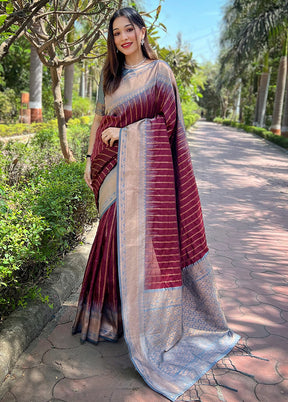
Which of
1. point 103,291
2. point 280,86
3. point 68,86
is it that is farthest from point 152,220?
point 280,86

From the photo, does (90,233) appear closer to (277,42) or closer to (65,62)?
(65,62)

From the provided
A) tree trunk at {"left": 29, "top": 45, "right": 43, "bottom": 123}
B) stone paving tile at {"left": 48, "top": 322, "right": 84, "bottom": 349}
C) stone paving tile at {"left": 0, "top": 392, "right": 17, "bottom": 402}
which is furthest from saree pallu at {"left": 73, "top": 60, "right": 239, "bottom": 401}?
tree trunk at {"left": 29, "top": 45, "right": 43, "bottom": 123}

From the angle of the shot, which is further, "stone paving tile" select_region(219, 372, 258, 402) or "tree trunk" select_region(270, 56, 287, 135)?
"tree trunk" select_region(270, 56, 287, 135)

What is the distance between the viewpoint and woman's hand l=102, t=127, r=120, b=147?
6.45ft

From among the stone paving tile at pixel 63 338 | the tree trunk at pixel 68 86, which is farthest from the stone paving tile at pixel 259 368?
the tree trunk at pixel 68 86

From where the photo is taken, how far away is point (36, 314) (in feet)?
7.14

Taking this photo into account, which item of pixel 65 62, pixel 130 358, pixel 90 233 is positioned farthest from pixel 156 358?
pixel 65 62

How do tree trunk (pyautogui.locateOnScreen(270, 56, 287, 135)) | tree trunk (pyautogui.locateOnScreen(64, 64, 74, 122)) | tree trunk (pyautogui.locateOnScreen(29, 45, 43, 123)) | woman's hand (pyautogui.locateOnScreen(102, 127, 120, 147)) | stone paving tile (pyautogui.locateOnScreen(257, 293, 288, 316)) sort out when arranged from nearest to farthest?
1. woman's hand (pyautogui.locateOnScreen(102, 127, 120, 147))
2. stone paving tile (pyautogui.locateOnScreen(257, 293, 288, 316))
3. tree trunk (pyautogui.locateOnScreen(29, 45, 43, 123))
4. tree trunk (pyautogui.locateOnScreen(64, 64, 74, 122))
5. tree trunk (pyautogui.locateOnScreen(270, 56, 287, 135))

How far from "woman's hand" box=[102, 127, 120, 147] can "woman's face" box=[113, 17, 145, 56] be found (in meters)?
0.42

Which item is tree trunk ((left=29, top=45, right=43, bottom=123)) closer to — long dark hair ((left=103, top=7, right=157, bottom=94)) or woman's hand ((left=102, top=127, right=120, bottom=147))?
long dark hair ((left=103, top=7, right=157, bottom=94))

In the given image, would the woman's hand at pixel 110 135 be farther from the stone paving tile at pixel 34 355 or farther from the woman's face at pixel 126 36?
the stone paving tile at pixel 34 355

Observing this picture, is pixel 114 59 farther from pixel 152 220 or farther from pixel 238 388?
pixel 238 388

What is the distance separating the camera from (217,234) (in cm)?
423

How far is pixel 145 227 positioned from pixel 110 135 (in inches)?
20.9
